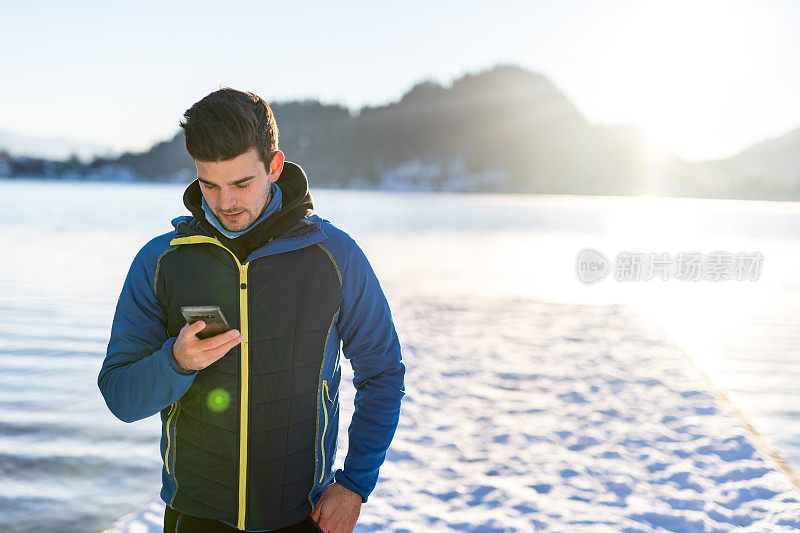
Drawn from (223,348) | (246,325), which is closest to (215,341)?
(223,348)

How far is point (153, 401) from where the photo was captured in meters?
1.87

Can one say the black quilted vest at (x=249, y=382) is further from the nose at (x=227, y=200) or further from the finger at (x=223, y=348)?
the finger at (x=223, y=348)

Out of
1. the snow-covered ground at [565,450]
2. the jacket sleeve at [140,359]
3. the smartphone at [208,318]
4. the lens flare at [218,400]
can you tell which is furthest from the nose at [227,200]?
the snow-covered ground at [565,450]

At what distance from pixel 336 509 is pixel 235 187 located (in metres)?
1.27

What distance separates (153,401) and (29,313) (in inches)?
522

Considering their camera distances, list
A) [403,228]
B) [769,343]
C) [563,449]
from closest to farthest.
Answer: [563,449], [769,343], [403,228]

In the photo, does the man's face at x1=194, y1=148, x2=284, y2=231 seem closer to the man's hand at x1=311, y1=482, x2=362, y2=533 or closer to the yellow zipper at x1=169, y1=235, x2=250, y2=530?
the yellow zipper at x1=169, y1=235, x2=250, y2=530

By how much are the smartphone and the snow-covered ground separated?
9.79 ft

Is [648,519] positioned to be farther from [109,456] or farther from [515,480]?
[109,456]

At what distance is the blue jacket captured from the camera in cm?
197

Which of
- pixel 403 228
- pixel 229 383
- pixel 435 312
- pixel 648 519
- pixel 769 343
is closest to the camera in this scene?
pixel 229 383

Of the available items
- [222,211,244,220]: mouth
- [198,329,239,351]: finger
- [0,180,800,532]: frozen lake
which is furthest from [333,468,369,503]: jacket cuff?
[0,180,800,532]: frozen lake

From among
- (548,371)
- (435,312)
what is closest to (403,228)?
(435,312)

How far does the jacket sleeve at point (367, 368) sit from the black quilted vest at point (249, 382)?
0.39 ft
